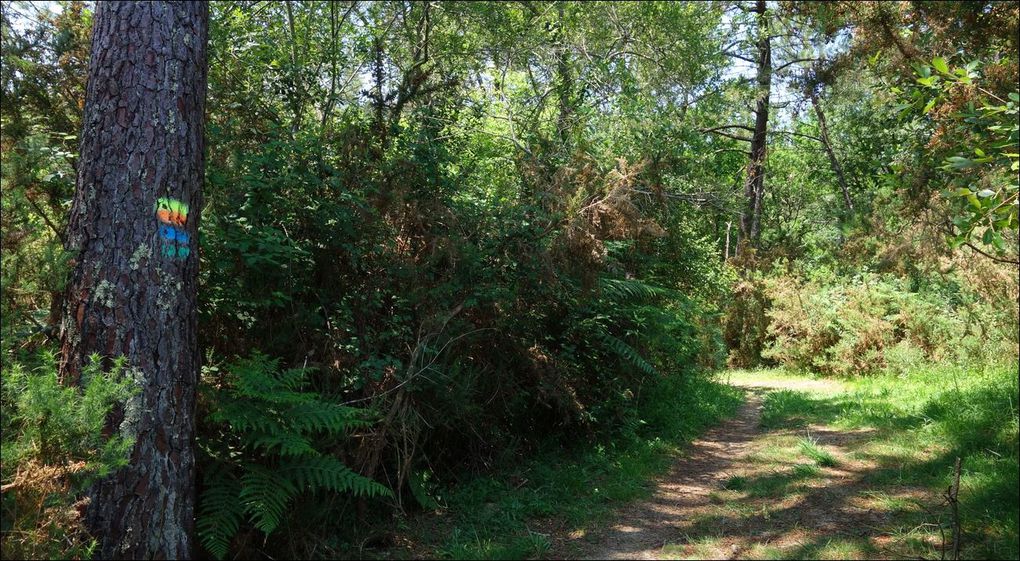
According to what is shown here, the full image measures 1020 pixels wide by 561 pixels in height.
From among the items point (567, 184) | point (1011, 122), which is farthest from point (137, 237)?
point (1011, 122)

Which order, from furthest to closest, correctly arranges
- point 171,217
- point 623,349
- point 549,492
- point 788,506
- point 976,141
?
1. point 623,349
2. point 549,492
3. point 976,141
4. point 788,506
5. point 171,217

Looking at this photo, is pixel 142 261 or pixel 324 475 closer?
pixel 142 261

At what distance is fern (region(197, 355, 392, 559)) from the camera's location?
4.12 m

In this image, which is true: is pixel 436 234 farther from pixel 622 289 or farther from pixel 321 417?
pixel 622 289

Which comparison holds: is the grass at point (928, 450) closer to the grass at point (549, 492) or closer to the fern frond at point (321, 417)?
the grass at point (549, 492)

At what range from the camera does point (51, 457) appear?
143 inches

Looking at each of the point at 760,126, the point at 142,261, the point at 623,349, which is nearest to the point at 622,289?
the point at 623,349

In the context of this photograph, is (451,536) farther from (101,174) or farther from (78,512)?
(101,174)

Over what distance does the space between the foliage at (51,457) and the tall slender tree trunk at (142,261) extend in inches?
7.9

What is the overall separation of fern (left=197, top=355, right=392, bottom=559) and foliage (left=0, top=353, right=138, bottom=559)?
2.15ft

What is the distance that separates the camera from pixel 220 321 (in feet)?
16.5

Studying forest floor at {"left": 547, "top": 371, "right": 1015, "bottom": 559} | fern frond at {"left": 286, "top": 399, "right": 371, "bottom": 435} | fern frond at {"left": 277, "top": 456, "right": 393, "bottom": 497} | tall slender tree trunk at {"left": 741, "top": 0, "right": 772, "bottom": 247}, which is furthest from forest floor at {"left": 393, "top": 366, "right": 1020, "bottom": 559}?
tall slender tree trunk at {"left": 741, "top": 0, "right": 772, "bottom": 247}

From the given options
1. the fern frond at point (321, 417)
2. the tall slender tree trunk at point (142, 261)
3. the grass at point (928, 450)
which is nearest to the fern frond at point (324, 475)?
the fern frond at point (321, 417)

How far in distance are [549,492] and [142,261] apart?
3748 mm
